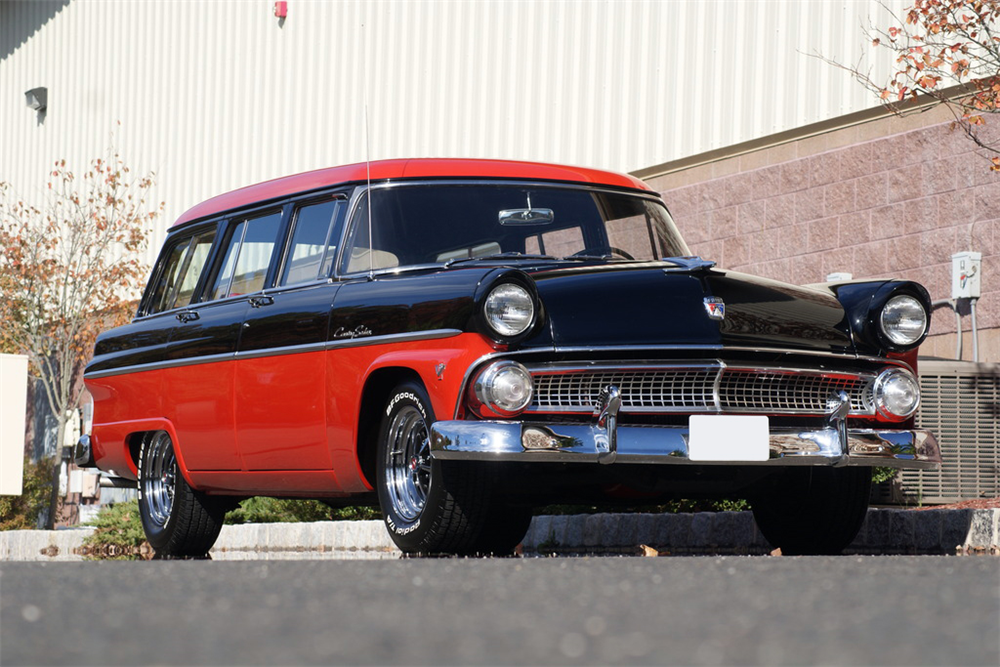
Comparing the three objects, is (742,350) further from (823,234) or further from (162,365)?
(823,234)

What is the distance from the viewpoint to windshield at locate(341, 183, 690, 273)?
271 inches

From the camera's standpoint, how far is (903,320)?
665cm

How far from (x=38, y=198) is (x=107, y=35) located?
3438mm

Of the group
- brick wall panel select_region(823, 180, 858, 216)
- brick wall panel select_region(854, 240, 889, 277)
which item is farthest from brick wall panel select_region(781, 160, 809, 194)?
brick wall panel select_region(854, 240, 889, 277)

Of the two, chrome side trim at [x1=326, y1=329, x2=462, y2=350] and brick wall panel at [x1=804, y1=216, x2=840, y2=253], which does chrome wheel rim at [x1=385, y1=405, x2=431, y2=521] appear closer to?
chrome side trim at [x1=326, y1=329, x2=462, y2=350]

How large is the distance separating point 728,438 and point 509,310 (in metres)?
0.98

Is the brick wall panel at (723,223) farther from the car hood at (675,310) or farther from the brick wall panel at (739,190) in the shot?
the car hood at (675,310)

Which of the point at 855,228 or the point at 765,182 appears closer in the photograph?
the point at 855,228

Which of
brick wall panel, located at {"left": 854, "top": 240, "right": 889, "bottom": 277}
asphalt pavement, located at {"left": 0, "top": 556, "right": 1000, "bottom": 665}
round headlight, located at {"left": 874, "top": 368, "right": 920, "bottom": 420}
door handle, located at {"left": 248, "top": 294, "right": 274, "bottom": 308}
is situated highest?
brick wall panel, located at {"left": 854, "top": 240, "right": 889, "bottom": 277}

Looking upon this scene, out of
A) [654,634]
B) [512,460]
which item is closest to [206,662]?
[654,634]

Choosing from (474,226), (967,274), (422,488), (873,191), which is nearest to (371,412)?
(422,488)

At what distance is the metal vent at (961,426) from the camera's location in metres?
9.54

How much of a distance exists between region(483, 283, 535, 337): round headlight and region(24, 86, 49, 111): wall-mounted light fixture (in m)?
24.5

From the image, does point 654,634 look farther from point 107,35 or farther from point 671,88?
point 107,35
